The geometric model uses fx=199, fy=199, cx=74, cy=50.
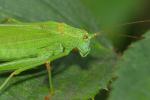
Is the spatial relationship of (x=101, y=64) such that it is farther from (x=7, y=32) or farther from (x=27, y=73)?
(x=7, y=32)

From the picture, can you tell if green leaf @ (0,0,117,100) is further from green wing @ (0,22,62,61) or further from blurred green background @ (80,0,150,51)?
blurred green background @ (80,0,150,51)

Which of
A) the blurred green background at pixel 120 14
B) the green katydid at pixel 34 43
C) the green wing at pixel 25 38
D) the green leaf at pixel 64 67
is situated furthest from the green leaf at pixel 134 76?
the blurred green background at pixel 120 14

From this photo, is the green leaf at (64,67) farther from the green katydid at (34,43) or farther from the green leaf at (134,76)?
the green leaf at (134,76)

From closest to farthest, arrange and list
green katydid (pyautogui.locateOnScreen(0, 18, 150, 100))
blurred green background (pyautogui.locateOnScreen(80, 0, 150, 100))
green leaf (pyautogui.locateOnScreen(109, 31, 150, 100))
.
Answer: green leaf (pyautogui.locateOnScreen(109, 31, 150, 100)) < green katydid (pyautogui.locateOnScreen(0, 18, 150, 100)) < blurred green background (pyautogui.locateOnScreen(80, 0, 150, 100))

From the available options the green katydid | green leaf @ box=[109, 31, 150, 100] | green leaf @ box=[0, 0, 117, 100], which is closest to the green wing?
the green katydid

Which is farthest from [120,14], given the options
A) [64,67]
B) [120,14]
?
[64,67]

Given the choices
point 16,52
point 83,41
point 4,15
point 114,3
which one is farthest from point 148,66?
point 114,3
